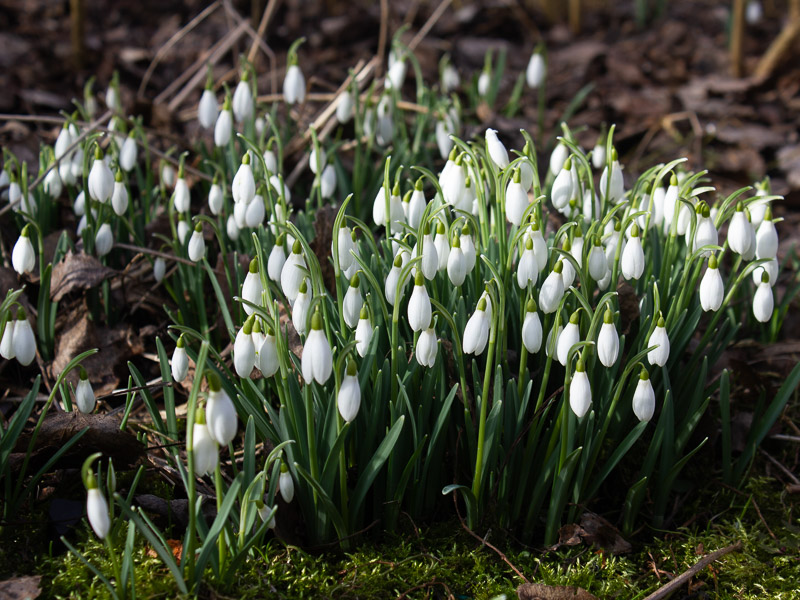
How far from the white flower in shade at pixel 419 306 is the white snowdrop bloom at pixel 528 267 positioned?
26cm

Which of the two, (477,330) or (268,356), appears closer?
(268,356)

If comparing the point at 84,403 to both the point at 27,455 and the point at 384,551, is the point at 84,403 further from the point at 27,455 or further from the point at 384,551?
the point at 384,551

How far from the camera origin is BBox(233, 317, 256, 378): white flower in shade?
1578 millimetres

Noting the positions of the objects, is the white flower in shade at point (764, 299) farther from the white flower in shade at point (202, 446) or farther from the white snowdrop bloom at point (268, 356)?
the white flower in shade at point (202, 446)

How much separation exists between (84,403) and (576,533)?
3.95 feet

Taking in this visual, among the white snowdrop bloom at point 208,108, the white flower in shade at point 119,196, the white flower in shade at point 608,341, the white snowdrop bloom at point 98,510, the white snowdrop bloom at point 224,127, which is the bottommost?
the white snowdrop bloom at point 98,510

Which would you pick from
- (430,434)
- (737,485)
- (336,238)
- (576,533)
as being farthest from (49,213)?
(737,485)

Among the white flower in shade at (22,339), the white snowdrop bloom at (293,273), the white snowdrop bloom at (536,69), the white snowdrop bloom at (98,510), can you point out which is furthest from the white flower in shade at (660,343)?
the white snowdrop bloom at (536,69)

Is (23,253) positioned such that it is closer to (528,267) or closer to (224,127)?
(224,127)

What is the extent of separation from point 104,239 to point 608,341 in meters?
1.57

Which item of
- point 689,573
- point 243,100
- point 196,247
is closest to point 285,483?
point 196,247

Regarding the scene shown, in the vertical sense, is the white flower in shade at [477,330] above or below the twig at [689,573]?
above

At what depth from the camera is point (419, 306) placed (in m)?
1.67

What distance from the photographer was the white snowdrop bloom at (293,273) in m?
1.73
